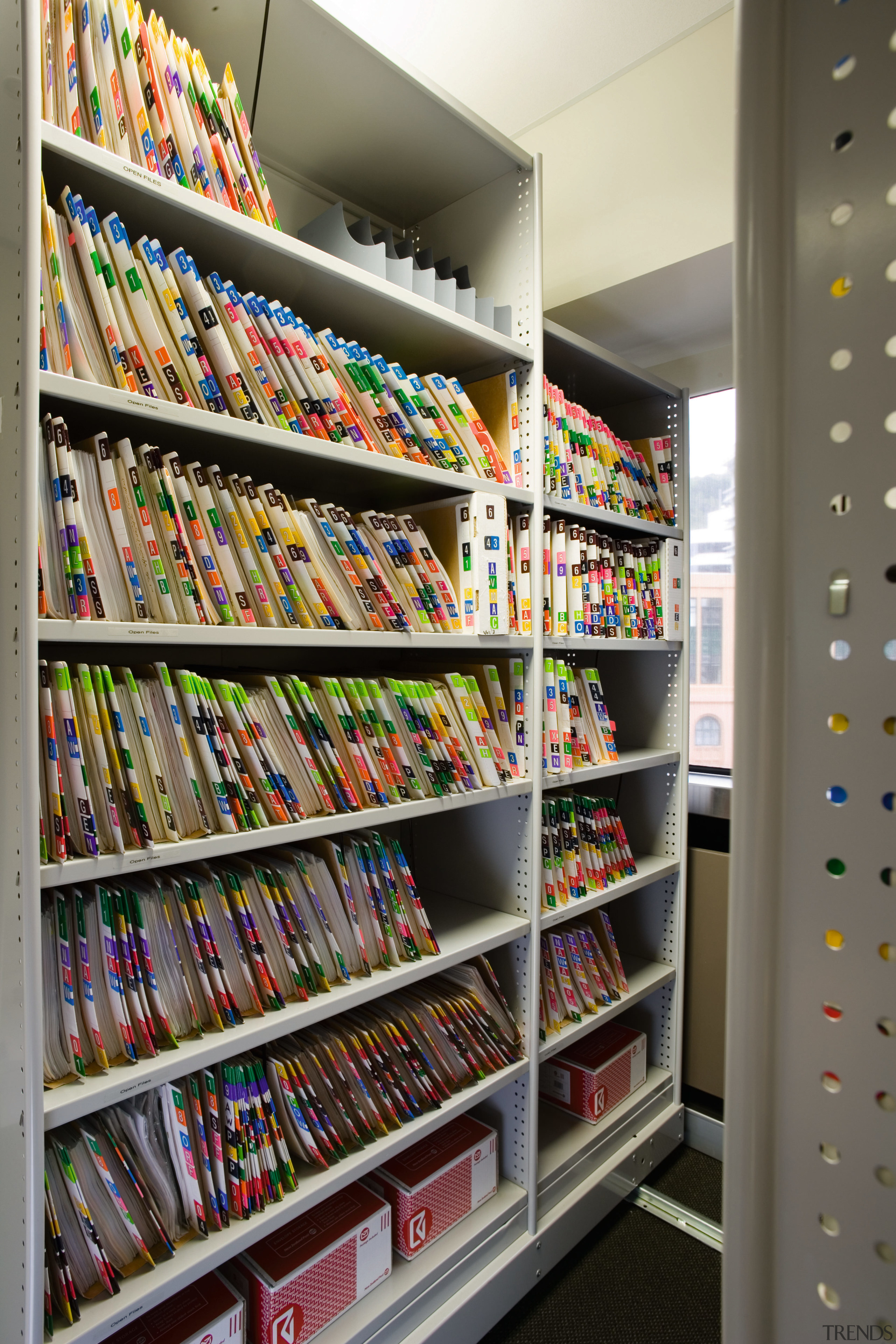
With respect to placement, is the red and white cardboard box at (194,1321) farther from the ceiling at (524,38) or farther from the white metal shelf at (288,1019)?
the ceiling at (524,38)

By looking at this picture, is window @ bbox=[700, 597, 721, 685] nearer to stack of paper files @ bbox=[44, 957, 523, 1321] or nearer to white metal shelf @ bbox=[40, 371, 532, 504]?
white metal shelf @ bbox=[40, 371, 532, 504]

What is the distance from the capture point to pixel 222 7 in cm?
126

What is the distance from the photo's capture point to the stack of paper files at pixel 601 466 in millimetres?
1816

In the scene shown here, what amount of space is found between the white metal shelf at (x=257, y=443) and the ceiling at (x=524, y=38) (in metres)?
0.72

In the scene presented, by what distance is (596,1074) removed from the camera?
6.63 ft

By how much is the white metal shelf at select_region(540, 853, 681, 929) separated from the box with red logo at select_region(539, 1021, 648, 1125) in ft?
1.30

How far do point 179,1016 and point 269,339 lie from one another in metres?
1.11

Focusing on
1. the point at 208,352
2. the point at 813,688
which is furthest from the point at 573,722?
the point at 813,688

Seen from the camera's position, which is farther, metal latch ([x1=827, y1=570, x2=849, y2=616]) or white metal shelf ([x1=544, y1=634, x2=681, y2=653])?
white metal shelf ([x1=544, y1=634, x2=681, y2=653])

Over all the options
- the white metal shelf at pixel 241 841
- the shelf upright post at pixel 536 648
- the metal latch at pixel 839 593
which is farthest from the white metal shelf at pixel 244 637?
the metal latch at pixel 839 593

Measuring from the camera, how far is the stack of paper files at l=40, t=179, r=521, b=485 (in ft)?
3.46

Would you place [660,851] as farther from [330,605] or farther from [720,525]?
[330,605]

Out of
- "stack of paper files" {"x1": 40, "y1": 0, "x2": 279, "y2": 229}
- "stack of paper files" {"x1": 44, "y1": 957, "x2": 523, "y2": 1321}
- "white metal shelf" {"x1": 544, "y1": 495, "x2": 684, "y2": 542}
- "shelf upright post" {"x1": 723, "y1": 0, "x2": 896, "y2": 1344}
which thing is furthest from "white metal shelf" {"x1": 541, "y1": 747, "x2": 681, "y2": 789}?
"shelf upright post" {"x1": 723, "y1": 0, "x2": 896, "y2": 1344}

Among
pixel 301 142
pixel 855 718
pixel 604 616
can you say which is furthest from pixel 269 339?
pixel 855 718
